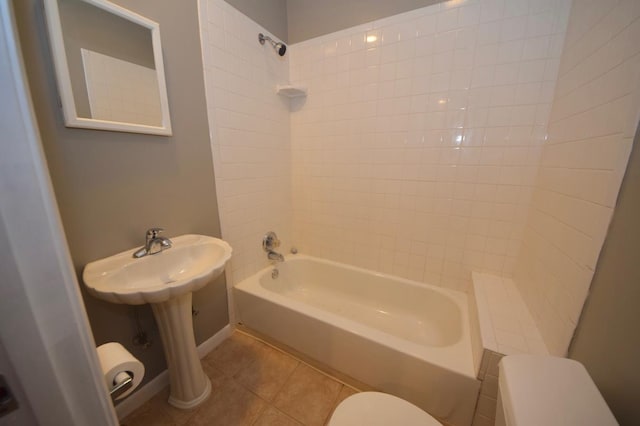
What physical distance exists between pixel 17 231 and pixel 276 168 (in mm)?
1644

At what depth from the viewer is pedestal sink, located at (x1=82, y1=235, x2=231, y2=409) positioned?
2.74 feet

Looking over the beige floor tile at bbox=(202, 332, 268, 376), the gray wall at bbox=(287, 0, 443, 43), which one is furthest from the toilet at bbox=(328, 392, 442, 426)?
the gray wall at bbox=(287, 0, 443, 43)

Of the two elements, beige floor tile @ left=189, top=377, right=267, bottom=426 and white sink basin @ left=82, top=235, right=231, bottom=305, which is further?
beige floor tile @ left=189, top=377, right=267, bottom=426

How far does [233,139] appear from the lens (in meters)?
1.46

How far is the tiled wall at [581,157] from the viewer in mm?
705

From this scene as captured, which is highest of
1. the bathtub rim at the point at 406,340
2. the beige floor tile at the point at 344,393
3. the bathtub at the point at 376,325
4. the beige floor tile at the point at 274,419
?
the bathtub rim at the point at 406,340

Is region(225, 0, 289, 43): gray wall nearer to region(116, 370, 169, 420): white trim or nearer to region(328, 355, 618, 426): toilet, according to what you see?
region(328, 355, 618, 426): toilet

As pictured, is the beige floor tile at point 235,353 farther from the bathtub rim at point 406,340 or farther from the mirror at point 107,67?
the mirror at point 107,67

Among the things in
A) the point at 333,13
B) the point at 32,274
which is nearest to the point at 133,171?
the point at 32,274

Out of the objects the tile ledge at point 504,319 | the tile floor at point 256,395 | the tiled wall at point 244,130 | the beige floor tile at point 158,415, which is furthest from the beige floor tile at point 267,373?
the tile ledge at point 504,319

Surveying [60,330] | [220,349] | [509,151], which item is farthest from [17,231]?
[509,151]

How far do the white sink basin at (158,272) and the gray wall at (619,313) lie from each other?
128 centimetres

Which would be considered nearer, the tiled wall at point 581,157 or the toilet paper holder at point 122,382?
the toilet paper holder at point 122,382

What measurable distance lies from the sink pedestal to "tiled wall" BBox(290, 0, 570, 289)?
47.5 inches
